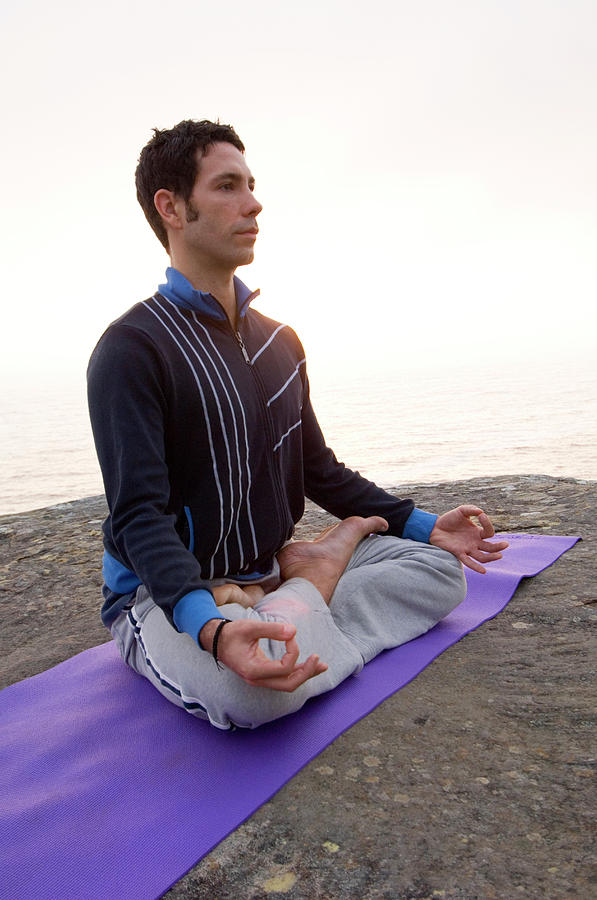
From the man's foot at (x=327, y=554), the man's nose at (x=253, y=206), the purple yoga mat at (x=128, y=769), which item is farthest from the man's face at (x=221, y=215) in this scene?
the purple yoga mat at (x=128, y=769)

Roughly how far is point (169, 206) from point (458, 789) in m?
1.85

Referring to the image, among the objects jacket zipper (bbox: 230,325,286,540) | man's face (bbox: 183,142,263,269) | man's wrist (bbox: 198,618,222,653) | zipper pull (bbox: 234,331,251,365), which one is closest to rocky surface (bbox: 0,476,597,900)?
man's wrist (bbox: 198,618,222,653)

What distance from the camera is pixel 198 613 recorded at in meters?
1.70

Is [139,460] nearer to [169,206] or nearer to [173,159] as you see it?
[169,206]

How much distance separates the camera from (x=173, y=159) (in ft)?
7.41

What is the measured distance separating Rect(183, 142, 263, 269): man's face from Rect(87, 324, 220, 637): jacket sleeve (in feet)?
1.30

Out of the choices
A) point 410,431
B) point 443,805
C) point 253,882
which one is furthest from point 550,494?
point 410,431

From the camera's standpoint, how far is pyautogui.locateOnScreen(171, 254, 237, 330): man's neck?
2.27 meters

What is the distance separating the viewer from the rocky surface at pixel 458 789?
132 centimetres

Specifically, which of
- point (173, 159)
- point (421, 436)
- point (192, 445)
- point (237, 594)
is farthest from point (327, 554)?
point (421, 436)

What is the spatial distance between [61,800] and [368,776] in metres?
0.72

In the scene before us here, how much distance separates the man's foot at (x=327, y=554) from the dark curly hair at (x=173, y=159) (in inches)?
45.3

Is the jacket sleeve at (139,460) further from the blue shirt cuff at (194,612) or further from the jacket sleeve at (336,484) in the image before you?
the jacket sleeve at (336,484)

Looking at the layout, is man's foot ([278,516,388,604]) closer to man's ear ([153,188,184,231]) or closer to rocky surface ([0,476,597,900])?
rocky surface ([0,476,597,900])
